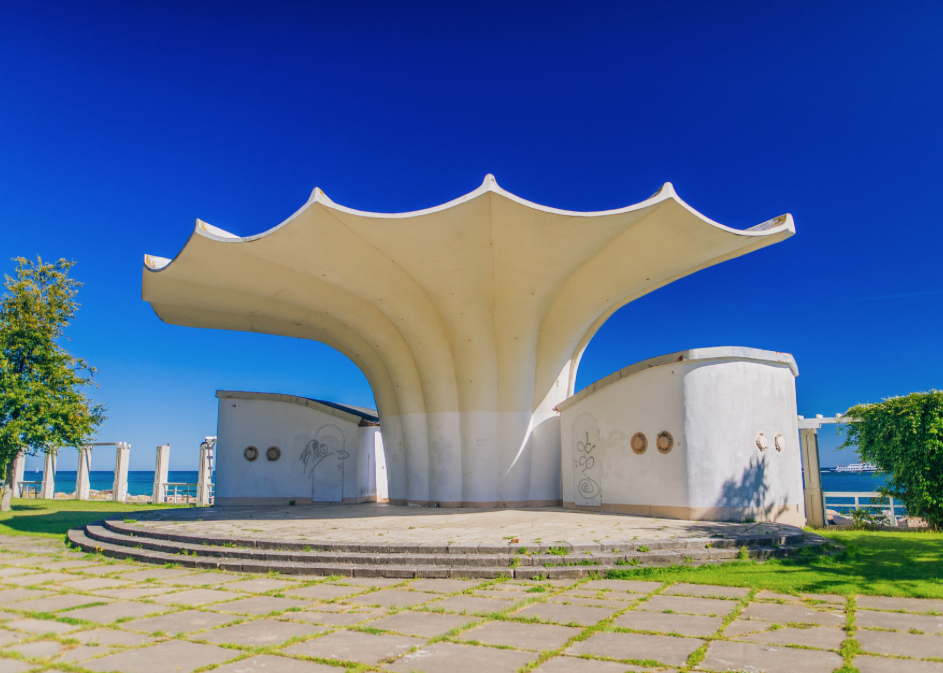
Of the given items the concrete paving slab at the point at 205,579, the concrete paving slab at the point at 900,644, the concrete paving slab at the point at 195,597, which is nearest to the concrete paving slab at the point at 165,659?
the concrete paving slab at the point at 195,597

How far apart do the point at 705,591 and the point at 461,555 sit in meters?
3.20

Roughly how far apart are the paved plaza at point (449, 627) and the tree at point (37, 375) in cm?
1261

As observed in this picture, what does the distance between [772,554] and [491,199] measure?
7.71 metres

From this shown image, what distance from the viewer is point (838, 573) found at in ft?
26.1

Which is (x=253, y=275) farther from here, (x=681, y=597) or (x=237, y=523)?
(x=681, y=597)

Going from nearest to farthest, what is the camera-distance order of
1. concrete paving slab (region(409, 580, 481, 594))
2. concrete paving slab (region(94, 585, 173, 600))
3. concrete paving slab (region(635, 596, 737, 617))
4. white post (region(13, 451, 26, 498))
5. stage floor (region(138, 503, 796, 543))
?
concrete paving slab (region(635, 596, 737, 617)) < concrete paving slab (region(94, 585, 173, 600)) < concrete paving slab (region(409, 580, 481, 594)) < stage floor (region(138, 503, 796, 543)) < white post (region(13, 451, 26, 498))

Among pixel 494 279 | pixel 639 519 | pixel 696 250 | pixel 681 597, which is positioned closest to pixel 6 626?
pixel 681 597

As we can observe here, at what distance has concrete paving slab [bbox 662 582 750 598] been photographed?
6863mm

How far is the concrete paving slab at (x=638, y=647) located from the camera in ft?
15.7

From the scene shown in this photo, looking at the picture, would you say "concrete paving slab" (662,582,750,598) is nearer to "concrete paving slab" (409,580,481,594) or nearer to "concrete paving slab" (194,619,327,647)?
"concrete paving slab" (409,580,481,594)

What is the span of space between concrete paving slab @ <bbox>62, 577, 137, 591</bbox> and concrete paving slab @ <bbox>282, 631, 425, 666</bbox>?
411 cm

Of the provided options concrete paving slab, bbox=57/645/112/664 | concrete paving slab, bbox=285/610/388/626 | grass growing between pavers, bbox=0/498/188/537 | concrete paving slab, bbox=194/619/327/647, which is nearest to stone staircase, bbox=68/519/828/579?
concrete paving slab, bbox=285/610/388/626

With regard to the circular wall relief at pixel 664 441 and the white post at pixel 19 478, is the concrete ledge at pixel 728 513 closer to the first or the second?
the circular wall relief at pixel 664 441

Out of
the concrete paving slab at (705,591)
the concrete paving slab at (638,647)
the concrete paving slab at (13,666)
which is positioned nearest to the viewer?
the concrete paving slab at (13,666)
